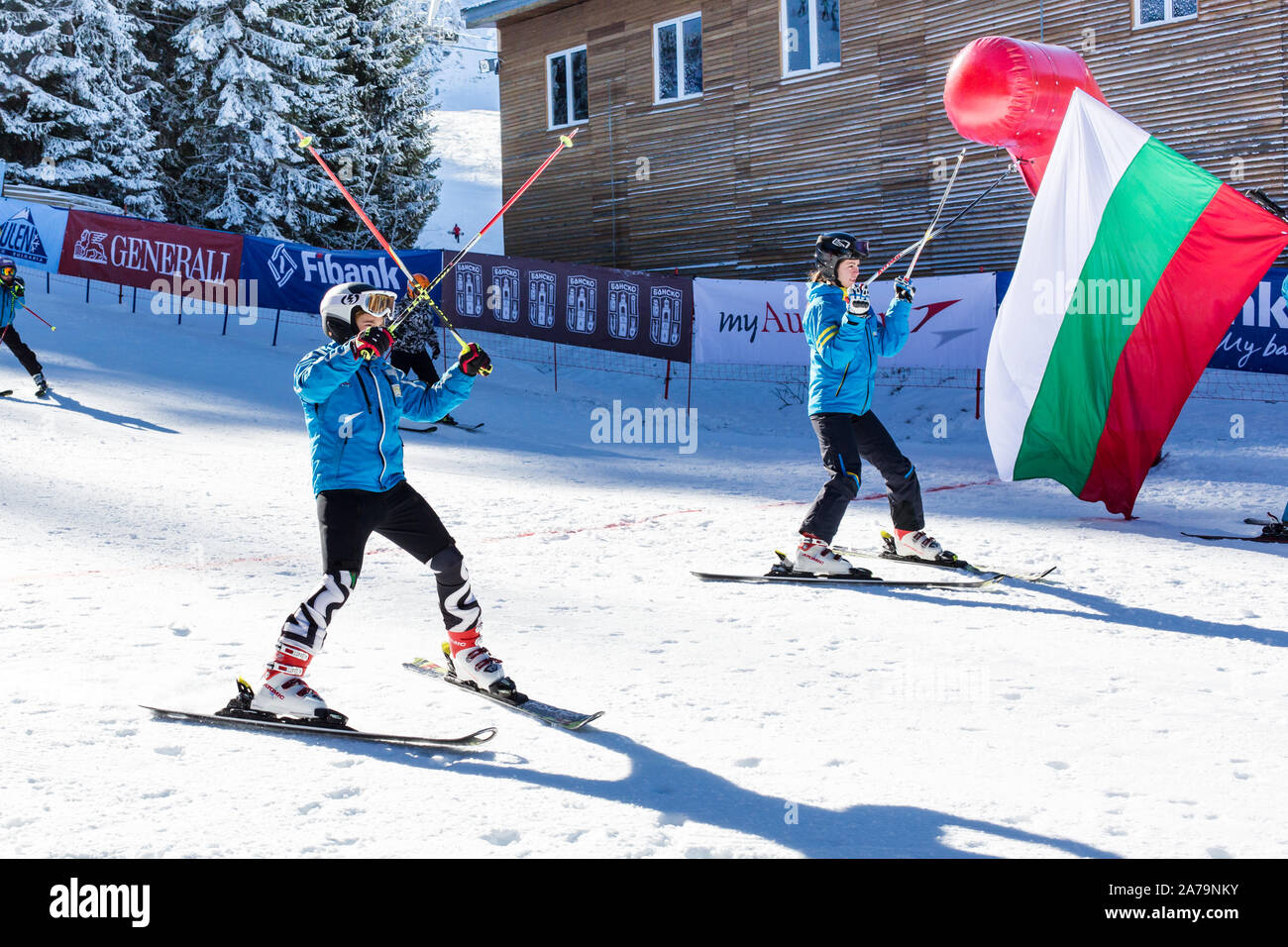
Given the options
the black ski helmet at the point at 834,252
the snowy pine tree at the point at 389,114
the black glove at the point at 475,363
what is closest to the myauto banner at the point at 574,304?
the black ski helmet at the point at 834,252

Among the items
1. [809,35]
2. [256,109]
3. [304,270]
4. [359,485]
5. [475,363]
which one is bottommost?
[359,485]

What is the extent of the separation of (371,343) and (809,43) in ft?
51.6

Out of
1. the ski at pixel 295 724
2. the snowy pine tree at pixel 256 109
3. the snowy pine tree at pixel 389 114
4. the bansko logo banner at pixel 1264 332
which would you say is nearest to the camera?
the ski at pixel 295 724

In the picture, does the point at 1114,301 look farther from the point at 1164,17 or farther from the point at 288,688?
the point at 1164,17

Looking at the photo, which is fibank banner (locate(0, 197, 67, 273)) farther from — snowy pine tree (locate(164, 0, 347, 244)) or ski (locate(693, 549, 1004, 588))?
ski (locate(693, 549, 1004, 588))

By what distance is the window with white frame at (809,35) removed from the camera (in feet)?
57.9

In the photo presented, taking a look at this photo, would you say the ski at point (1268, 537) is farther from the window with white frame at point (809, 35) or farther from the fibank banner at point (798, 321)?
the window with white frame at point (809, 35)

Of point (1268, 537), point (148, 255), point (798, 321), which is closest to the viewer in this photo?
point (1268, 537)

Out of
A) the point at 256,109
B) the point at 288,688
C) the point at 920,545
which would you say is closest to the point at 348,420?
the point at 288,688

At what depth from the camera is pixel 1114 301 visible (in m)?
7.78

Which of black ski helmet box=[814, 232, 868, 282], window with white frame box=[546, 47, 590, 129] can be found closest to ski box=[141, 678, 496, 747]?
black ski helmet box=[814, 232, 868, 282]

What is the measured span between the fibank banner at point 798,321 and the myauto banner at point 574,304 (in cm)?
36

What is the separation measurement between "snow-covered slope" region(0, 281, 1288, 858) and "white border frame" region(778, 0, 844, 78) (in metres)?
10.2
